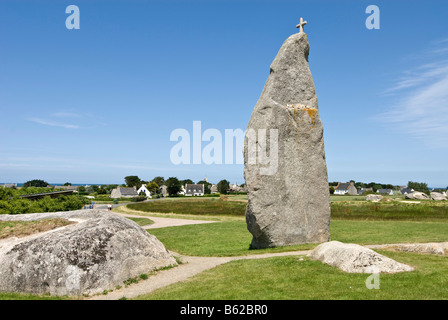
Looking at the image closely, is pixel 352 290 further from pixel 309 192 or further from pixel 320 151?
pixel 320 151

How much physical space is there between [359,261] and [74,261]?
8.68m

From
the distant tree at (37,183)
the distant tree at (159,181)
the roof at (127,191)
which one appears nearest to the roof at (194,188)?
the roof at (127,191)

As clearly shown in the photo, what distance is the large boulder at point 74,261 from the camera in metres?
10.0

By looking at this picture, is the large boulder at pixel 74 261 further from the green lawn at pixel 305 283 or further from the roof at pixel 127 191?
the roof at pixel 127 191

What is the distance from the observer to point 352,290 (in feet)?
27.5

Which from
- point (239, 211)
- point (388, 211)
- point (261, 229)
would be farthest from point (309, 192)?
point (239, 211)

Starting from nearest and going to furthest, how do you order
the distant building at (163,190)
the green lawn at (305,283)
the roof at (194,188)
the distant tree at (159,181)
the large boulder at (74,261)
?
the green lawn at (305,283) → the large boulder at (74,261) → the roof at (194,188) → the distant building at (163,190) → the distant tree at (159,181)

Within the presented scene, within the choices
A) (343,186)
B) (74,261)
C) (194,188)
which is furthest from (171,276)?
(343,186)

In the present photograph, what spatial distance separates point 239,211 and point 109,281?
29949 millimetres

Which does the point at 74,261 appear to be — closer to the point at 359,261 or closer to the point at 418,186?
the point at 359,261

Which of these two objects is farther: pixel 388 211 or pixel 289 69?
pixel 388 211

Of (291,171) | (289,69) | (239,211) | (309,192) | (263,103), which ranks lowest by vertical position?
(239,211)

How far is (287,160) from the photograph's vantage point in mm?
15977

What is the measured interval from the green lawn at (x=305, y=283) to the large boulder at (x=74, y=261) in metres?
1.84
